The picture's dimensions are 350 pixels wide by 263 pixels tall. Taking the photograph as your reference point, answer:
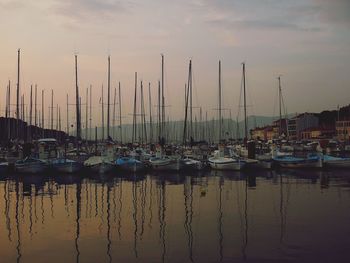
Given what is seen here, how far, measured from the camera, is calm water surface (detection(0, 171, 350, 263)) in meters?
15.3

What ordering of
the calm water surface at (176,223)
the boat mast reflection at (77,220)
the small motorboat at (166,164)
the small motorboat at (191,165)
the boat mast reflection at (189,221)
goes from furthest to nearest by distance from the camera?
1. the small motorboat at (191,165)
2. the small motorboat at (166,164)
3. the boat mast reflection at (189,221)
4. the boat mast reflection at (77,220)
5. the calm water surface at (176,223)

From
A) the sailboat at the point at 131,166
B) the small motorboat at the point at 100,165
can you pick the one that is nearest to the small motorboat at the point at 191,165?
the sailboat at the point at 131,166

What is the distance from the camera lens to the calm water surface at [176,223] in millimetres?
15311

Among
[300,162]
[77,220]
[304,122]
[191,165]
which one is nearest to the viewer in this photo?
[77,220]

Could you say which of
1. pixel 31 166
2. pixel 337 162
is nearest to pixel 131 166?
pixel 31 166

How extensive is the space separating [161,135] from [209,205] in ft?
140

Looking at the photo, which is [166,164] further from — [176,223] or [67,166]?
[176,223]

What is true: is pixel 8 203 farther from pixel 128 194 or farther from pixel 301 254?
pixel 301 254

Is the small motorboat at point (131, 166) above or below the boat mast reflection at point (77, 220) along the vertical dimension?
above

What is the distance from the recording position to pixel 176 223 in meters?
20.5

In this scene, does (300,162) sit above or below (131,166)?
above

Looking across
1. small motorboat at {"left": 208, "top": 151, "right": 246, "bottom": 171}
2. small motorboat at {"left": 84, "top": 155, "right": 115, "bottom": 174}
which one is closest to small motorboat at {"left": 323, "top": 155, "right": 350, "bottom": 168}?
small motorboat at {"left": 208, "top": 151, "right": 246, "bottom": 171}

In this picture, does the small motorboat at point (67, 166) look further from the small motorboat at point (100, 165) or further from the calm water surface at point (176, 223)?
the calm water surface at point (176, 223)

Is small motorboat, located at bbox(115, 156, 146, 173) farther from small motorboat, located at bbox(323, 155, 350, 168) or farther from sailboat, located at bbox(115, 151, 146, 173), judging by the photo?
small motorboat, located at bbox(323, 155, 350, 168)
